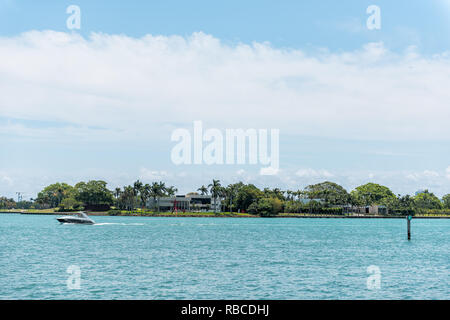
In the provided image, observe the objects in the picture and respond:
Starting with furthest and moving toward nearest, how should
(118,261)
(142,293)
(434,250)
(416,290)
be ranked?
1. (434,250)
2. (118,261)
3. (416,290)
4. (142,293)

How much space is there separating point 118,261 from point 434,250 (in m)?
52.6

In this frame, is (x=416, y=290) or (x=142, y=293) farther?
(x=416, y=290)

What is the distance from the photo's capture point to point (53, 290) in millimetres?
37719

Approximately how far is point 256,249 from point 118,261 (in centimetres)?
2424
